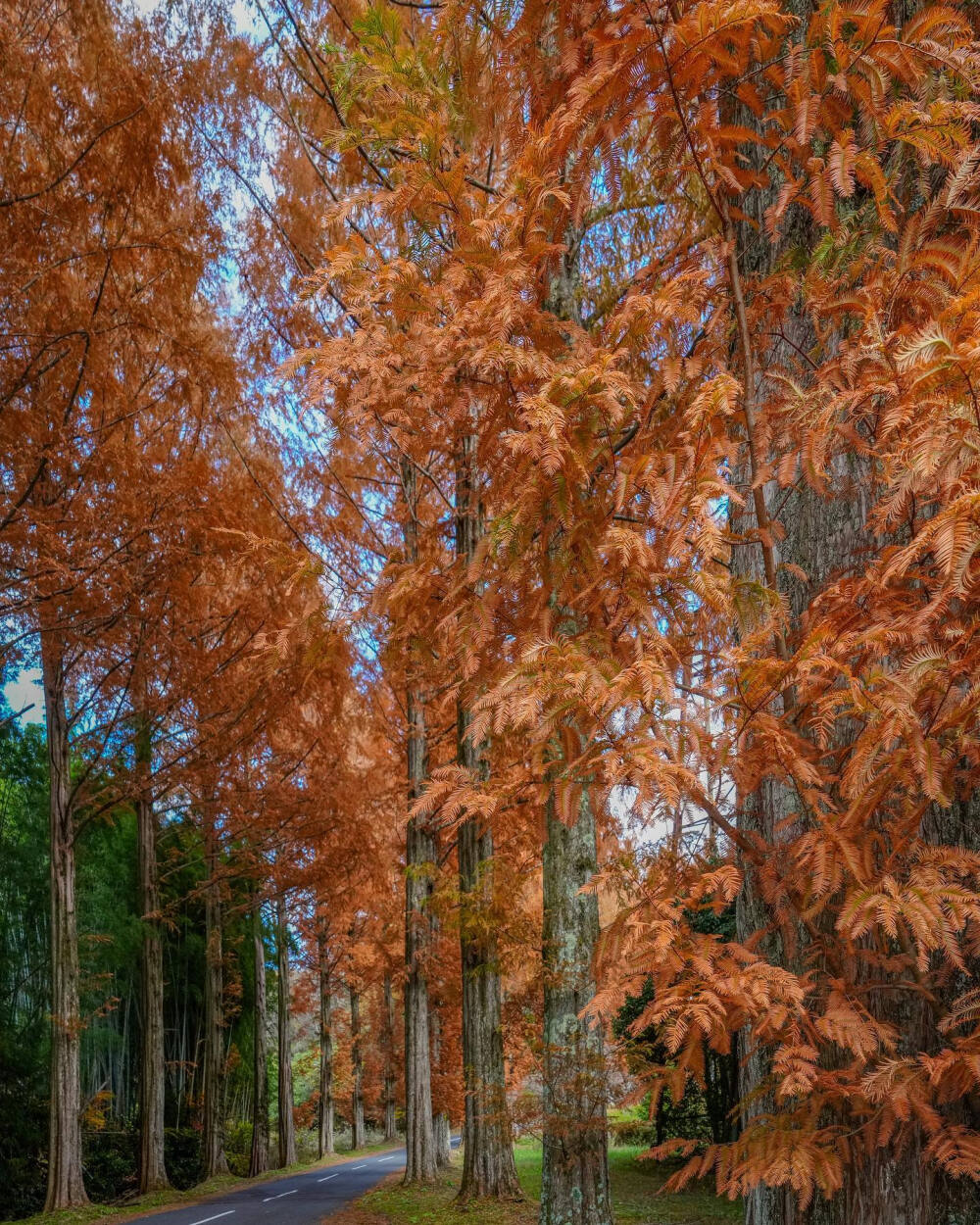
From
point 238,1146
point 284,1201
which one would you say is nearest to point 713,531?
point 284,1201

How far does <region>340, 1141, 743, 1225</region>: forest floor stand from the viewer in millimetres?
9758

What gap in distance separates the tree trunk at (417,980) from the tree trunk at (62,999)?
170 inches

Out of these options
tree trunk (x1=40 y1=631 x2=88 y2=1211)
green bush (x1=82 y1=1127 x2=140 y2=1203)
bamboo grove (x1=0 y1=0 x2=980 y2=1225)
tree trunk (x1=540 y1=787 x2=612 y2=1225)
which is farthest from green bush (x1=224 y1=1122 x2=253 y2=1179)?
tree trunk (x1=540 y1=787 x2=612 y2=1225)

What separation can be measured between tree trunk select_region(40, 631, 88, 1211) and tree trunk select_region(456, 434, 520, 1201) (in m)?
5.17

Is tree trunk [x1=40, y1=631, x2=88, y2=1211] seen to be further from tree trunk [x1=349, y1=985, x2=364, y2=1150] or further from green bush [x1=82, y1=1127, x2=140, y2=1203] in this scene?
tree trunk [x1=349, y1=985, x2=364, y2=1150]

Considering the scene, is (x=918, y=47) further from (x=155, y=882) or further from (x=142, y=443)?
(x=155, y=882)

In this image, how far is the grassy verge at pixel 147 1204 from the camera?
37.2ft

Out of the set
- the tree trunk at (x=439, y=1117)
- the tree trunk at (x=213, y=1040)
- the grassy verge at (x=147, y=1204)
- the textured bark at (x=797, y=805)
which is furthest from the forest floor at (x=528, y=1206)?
the textured bark at (x=797, y=805)

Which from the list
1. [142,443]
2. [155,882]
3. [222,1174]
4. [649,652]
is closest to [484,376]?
[649,652]

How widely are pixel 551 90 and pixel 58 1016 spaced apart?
12.6 meters

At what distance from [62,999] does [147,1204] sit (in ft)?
15.5

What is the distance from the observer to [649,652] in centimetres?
230

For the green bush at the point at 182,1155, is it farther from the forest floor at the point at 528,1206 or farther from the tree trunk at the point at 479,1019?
the tree trunk at the point at 479,1019

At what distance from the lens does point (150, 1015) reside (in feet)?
53.3
